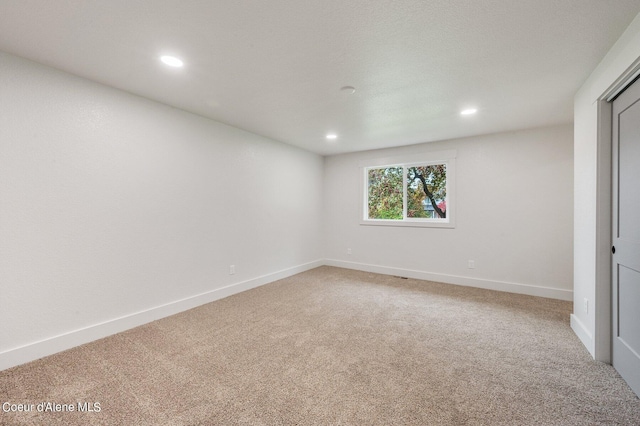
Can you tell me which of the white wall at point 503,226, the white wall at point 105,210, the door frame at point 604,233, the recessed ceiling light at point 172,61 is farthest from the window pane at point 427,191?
the recessed ceiling light at point 172,61

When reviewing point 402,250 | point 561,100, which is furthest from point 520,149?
point 402,250

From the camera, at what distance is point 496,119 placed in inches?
134

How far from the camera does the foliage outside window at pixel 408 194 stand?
15.0 feet

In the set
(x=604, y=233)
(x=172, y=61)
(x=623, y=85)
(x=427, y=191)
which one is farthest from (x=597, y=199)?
(x=172, y=61)

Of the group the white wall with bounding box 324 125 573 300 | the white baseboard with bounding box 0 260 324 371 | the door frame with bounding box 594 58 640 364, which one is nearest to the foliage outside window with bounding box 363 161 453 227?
the white wall with bounding box 324 125 573 300

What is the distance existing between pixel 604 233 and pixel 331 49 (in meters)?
2.53

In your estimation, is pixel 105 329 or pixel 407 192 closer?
pixel 105 329

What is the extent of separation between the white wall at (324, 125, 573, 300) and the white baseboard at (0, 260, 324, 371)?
2.80 m

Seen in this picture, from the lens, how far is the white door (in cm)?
176

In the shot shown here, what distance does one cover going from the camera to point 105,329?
2.51 m

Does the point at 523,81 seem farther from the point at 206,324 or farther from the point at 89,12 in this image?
the point at 206,324

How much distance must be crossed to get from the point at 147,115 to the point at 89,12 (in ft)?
4.52

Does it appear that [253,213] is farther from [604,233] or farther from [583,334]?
[583,334]

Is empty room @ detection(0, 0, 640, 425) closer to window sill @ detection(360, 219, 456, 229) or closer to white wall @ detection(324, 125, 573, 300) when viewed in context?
white wall @ detection(324, 125, 573, 300)
